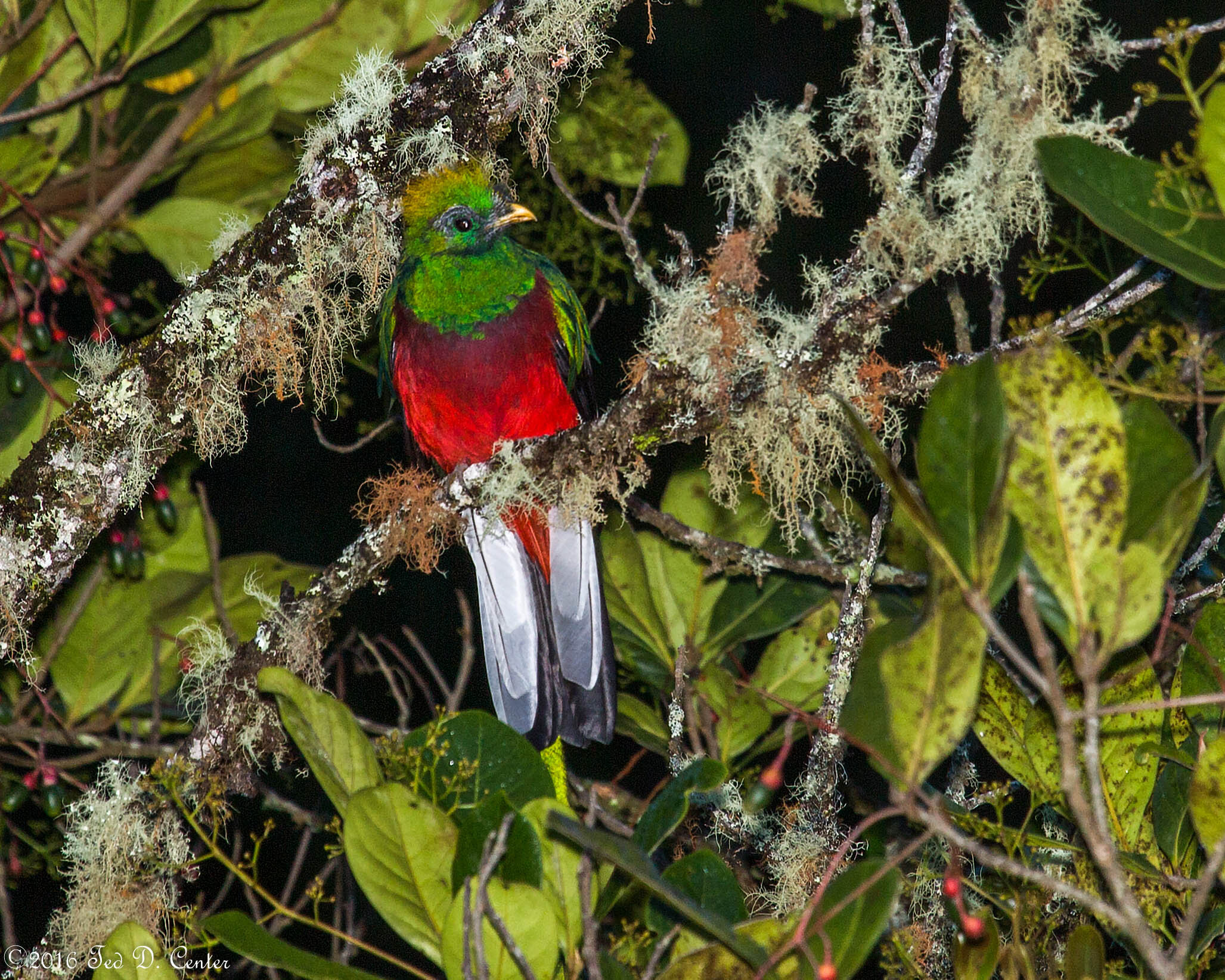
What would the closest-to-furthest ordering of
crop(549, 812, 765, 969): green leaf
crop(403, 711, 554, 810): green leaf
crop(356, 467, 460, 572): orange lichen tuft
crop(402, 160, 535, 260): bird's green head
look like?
crop(549, 812, 765, 969): green leaf → crop(403, 711, 554, 810): green leaf → crop(356, 467, 460, 572): orange lichen tuft → crop(402, 160, 535, 260): bird's green head

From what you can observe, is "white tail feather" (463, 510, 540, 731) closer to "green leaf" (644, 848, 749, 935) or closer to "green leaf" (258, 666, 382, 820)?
"green leaf" (258, 666, 382, 820)

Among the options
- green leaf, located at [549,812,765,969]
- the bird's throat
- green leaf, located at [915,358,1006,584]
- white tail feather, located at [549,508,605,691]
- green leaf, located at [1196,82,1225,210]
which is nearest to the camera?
green leaf, located at [915,358,1006,584]

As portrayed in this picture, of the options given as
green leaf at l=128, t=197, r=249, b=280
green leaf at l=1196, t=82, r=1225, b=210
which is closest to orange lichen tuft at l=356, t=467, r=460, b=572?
green leaf at l=128, t=197, r=249, b=280

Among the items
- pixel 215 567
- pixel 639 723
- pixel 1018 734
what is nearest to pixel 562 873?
pixel 1018 734

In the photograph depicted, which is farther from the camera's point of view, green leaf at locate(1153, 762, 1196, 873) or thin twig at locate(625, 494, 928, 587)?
thin twig at locate(625, 494, 928, 587)

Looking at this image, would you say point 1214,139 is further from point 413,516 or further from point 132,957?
point 132,957

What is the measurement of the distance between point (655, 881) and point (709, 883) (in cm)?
26

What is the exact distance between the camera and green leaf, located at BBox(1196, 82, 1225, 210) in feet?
4.01

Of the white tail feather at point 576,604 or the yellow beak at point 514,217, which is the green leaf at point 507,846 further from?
the yellow beak at point 514,217

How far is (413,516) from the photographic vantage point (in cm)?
221

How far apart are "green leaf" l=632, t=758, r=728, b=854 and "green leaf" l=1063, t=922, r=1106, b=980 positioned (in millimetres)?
497

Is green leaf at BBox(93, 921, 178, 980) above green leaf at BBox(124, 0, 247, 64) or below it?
below

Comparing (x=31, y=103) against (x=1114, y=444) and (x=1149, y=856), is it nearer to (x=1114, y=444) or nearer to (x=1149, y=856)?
(x=1114, y=444)

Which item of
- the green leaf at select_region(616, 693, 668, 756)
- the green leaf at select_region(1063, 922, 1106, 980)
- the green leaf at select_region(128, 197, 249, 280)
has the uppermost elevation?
the green leaf at select_region(128, 197, 249, 280)
